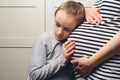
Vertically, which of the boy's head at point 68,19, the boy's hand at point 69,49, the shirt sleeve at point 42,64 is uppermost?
the boy's head at point 68,19

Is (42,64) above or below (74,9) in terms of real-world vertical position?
below

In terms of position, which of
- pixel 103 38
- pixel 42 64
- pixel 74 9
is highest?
pixel 74 9

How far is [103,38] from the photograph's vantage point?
95cm

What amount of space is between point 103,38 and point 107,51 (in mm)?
71

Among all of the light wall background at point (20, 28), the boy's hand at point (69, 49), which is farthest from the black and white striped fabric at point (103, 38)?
the light wall background at point (20, 28)

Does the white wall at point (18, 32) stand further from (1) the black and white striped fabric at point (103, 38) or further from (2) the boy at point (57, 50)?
(1) the black and white striped fabric at point (103, 38)

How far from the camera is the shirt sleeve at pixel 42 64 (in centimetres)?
105

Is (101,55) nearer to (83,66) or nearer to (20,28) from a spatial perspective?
(83,66)

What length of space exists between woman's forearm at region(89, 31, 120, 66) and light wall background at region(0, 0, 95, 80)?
1288 mm

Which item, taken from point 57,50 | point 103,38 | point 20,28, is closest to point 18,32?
point 20,28

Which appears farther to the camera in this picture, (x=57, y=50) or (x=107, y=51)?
(x=57, y=50)

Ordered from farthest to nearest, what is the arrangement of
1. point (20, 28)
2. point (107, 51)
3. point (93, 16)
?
point (20, 28) < point (93, 16) < point (107, 51)

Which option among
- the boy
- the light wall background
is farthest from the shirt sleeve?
the light wall background

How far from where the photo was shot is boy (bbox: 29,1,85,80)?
105cm
